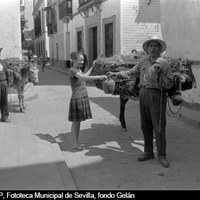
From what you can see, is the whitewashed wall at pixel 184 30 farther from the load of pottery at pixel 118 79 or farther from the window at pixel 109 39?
the window at pixel 109 39

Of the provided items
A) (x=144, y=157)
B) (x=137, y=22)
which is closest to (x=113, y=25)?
(x=137, y=22)

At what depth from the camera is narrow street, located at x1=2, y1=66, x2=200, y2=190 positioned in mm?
4547

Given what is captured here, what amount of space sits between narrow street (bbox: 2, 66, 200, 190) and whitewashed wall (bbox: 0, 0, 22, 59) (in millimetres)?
2869

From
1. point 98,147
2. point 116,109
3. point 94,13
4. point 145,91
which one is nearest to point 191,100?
point 116,109

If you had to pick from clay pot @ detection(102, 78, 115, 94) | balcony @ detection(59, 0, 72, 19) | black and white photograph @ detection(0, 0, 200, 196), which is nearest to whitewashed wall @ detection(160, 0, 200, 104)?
black and white photograph @ detection(0, 0, 200, 196)

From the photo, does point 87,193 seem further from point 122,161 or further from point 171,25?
point 171,25

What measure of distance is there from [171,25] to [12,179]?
7.15m

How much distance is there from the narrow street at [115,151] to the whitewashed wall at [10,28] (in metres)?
2.87

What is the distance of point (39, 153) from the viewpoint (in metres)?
5.52

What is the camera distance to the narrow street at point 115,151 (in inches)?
179

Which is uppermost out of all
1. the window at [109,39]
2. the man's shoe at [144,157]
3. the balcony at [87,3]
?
the balcony at [87,3]

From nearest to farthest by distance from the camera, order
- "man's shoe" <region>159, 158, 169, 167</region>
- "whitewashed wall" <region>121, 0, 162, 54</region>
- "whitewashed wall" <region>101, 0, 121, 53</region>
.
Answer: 1. "man's shoe" <region>159, 158, 169, 167</region>
2. "whitewashed wall" <region>121, 0, 162, 54</region>
3. "whitewashed wall" <region>101, 0, 121, 53</region>

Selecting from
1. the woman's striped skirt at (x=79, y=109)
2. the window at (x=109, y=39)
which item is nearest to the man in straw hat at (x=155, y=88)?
the woman's striped skirt at (x=79, y=109)

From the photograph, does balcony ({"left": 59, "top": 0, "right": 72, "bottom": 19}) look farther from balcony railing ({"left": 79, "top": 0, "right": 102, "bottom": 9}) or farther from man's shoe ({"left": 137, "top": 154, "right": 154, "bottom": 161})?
man's shoe ({"left": 137, "top": 154, "right": 154, "bottom": 161})
